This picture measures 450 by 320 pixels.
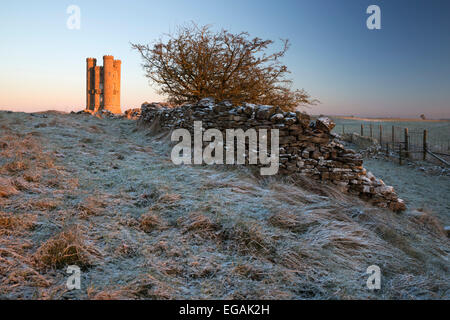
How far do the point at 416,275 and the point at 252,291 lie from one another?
1628 millimetres

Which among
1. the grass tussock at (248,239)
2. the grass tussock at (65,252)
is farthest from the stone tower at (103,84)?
the grass tussock at (248,239)

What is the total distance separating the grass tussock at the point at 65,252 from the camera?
1905mm

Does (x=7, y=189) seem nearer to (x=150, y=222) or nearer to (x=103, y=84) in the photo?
(x=150, y=222)

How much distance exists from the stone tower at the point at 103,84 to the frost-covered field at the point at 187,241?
35.7 m

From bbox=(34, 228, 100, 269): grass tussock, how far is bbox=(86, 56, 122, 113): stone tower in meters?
37.7

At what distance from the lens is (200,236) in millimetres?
2463

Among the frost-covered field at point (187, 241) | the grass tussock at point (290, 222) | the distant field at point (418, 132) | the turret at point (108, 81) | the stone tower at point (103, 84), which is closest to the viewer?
the frost-covered field at point (187, 241)

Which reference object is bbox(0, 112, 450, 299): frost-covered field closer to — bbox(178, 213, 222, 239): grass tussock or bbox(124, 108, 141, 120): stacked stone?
bbox(178, 213, 222, 239): grass tussock

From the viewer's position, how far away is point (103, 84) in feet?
120

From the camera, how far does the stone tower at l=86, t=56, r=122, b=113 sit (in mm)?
36062

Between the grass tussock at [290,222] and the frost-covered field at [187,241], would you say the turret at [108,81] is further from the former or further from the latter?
the grass tussock at [290,222]

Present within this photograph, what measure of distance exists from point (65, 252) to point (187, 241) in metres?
0.96

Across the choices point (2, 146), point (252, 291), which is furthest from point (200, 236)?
point (2, 146)

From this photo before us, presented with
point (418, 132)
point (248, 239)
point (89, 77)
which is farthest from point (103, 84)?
point (248, 239)
